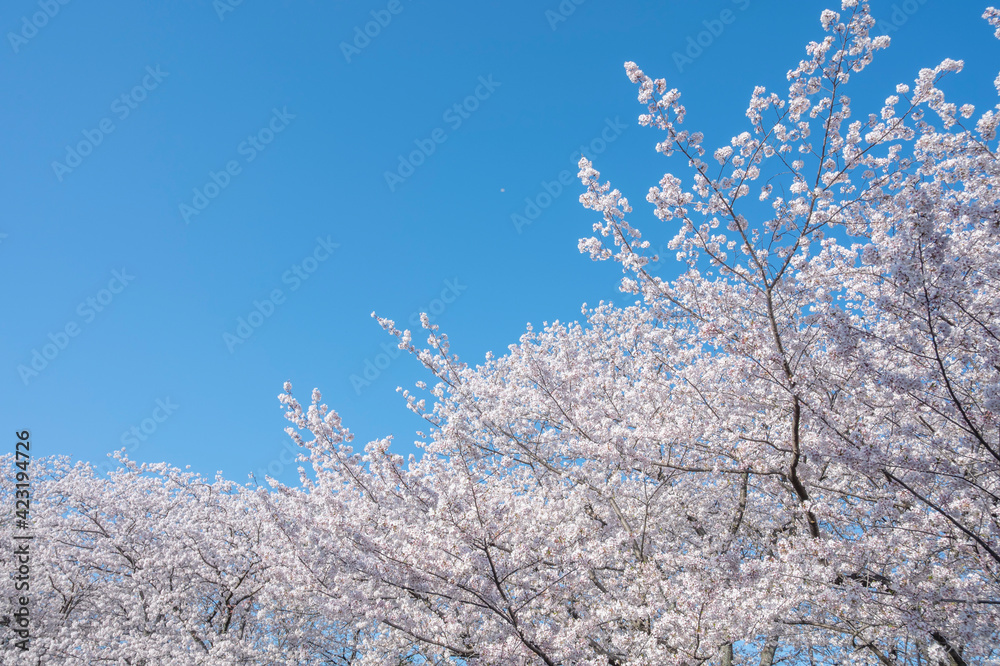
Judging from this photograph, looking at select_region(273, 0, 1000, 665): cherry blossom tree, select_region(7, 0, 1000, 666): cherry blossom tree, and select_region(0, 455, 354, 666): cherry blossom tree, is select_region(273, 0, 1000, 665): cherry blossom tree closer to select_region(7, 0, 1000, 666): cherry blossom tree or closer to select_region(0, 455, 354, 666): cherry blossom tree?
select_region(7, 0, 1000, 666): cherry blossom tree

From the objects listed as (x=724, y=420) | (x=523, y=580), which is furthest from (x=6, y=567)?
(x=724, y=420)

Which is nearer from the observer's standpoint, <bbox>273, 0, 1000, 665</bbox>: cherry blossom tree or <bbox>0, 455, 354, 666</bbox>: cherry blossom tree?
<bbox>273, 0, 1000, 665</bbox>: cherry blossom tree

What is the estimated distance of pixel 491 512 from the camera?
5898 millimetres

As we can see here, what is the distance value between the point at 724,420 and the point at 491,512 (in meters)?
2.84

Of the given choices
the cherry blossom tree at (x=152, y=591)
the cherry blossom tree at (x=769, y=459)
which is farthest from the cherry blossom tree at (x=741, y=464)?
the cherry blossom tree at (x=152, y=591)

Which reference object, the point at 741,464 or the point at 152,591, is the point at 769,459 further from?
the point at 152,591

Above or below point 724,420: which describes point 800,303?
above

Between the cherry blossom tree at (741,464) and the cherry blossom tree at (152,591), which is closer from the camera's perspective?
the cherry blossom tree at (741,464)

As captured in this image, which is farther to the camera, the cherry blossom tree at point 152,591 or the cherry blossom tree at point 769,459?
the cherry blossom tree at point 152,591

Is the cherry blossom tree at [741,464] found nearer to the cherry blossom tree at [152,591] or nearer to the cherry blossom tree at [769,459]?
the cherry blossom tree at [769,459]

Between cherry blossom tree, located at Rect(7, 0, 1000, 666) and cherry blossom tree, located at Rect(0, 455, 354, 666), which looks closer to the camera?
cherry blossom tree, located at Rect(7, 0, 1000, 666)

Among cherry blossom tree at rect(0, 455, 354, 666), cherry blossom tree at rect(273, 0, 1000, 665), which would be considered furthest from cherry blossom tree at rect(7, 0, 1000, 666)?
cherry blossom tree at rect(0, 455, 354, 666)

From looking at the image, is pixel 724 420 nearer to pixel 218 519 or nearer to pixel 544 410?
pixel 544 410

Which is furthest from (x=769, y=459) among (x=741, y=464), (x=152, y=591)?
(x=152, y=591)
